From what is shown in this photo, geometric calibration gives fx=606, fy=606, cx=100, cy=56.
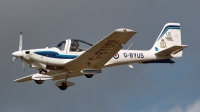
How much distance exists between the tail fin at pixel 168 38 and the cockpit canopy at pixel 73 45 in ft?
15.9

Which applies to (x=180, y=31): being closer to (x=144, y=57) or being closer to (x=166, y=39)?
(x=166, y=39)

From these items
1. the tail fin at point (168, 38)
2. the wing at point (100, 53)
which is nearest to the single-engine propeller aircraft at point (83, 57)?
the wing at point (100, 53)

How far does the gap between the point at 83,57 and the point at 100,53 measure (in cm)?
80

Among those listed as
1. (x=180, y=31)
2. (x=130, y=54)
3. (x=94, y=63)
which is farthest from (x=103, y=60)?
(x=180, y=31)

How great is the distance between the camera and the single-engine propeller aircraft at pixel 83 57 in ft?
89.4

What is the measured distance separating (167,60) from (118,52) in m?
2.73

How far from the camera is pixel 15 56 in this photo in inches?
1093

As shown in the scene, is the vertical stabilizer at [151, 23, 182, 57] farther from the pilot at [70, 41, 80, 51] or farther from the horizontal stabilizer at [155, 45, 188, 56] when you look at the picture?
the pilot at [70, 41, 80, 51]

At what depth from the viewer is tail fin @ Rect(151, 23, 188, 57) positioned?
106ft

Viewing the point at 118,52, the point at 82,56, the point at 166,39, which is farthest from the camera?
the point at 166,39

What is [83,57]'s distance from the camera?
27719 millimetres

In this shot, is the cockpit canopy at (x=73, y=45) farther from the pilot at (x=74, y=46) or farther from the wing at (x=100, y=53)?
the wing at (x=100, y=53)

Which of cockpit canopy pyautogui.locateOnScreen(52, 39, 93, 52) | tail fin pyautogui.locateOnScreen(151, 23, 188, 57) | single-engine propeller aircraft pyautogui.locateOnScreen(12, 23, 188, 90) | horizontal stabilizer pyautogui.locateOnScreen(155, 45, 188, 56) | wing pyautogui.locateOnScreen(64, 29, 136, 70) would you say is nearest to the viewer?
wing pyautogui.locateOnScreen(64, 29, 136, 70)

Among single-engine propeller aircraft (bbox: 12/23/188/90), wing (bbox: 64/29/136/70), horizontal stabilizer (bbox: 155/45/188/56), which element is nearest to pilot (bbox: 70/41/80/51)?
single-engine propeller aircraft (bbox: 12/23/188/90)
